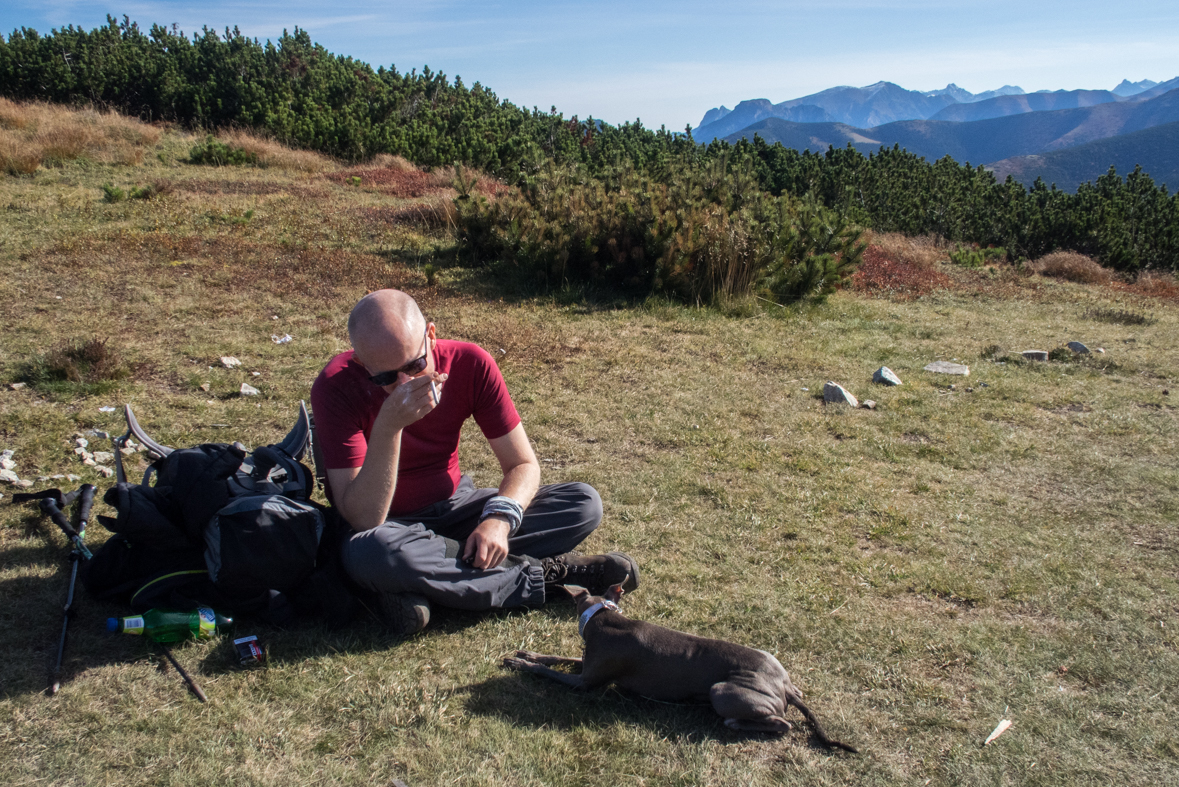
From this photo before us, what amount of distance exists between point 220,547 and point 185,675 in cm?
43

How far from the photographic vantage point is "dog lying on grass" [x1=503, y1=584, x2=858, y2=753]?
91.2 inches

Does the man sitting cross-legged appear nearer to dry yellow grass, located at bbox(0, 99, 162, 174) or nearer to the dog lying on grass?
the dog lying on grass

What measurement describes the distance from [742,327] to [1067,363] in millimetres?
3064

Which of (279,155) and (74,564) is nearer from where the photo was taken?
(74,564)

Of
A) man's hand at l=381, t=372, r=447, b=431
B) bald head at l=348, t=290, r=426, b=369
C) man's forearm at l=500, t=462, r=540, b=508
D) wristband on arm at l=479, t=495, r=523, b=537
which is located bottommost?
wristband on arm at l=479, t=495, r=523, b=537

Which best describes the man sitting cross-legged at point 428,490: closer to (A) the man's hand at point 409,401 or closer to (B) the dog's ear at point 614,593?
(A) the man's hand at point 409,401

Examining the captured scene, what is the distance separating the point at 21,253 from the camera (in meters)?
7.54

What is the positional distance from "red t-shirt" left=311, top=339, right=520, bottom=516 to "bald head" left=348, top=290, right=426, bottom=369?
0.79 feet

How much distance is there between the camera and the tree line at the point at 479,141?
1756 centimetres

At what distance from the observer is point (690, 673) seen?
2408mm

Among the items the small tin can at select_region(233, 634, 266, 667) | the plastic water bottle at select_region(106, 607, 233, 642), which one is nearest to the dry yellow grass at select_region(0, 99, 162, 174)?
the plastic water bottle at select_region(106, 607, 233, 642)

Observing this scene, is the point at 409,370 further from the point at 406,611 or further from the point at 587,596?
the point at 587,596

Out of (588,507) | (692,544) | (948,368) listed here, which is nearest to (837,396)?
(948,368)

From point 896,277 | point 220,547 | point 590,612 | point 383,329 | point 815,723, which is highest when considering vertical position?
point 383,329
